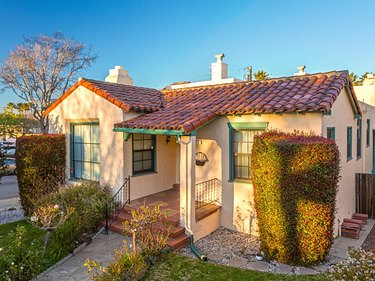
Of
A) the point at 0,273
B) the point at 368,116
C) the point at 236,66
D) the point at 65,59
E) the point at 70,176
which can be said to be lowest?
the point at 0,273

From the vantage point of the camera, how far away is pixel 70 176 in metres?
11.4

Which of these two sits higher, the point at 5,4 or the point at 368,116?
the point at 5,4

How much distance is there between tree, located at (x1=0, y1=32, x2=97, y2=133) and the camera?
91.9 ft

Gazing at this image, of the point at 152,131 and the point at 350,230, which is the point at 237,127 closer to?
the point at 152,131

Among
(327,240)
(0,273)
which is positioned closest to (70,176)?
(0,273)

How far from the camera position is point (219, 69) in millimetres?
16266

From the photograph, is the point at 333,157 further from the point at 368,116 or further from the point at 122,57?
the point at 122,57

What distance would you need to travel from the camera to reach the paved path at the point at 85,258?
6047mm

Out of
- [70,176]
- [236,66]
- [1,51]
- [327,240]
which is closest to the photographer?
[327,240]

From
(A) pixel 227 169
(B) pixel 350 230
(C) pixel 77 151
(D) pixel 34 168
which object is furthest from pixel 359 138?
(D) pixel 34 168

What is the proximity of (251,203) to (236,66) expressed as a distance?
1713 cm

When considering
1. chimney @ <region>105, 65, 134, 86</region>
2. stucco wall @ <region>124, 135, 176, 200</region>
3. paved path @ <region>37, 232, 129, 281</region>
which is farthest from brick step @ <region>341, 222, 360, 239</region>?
chimney @ <region>105, 65, 134, 86</region>

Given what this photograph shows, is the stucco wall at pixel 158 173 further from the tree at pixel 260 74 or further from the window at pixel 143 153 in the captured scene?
the tree at pixel 260 74

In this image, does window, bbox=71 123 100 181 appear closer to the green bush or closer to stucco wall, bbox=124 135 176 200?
the green bush
